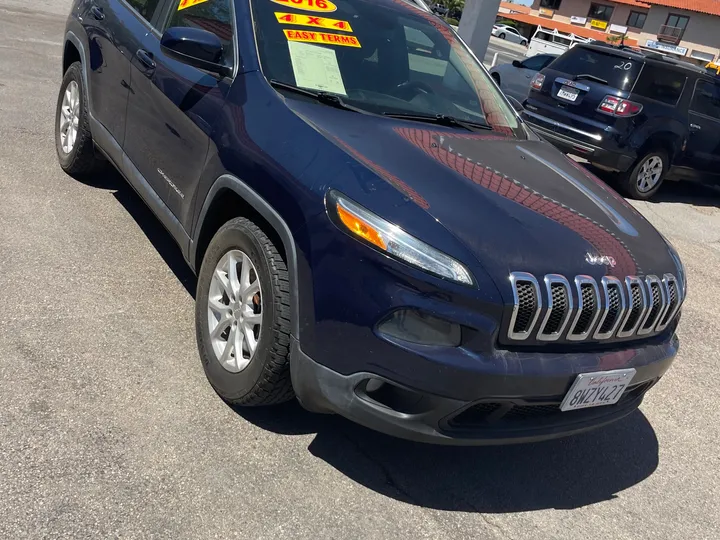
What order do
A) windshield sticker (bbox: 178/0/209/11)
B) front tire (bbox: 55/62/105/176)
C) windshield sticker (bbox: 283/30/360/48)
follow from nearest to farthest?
windshield sticker (bbox: 283/30/360/48), windshield sticker (bbox: 178/0/209/11), front tire (bbox: 55/62/105/176)

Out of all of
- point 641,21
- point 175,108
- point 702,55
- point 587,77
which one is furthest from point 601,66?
point 641,21

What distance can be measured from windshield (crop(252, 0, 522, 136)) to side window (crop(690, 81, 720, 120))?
607 cm

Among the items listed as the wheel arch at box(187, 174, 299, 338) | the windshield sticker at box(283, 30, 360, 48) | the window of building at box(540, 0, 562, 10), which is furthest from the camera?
the window of building at box(540, 0, 562, 10)

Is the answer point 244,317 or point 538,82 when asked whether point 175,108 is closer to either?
point 244,317

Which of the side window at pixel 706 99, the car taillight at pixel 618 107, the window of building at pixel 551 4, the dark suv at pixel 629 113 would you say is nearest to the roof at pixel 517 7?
the window of building at pixel 551 4

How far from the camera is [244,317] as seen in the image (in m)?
2.94

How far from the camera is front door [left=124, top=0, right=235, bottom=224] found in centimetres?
333

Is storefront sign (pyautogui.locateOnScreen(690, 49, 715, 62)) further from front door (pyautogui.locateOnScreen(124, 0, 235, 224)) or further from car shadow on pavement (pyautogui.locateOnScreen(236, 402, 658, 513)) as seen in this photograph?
car shadow on pavement (pyautogui.locateOnScreen(236, 402, 658, 513))


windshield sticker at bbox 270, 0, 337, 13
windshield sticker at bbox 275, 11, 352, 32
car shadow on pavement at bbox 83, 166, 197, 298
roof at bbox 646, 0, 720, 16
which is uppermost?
roof at bbox 646, 0, 720, 16

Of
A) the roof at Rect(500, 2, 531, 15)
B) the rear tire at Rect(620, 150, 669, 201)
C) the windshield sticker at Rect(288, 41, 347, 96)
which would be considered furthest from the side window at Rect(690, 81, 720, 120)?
the roof at Rect(500, 2, 531, 15)

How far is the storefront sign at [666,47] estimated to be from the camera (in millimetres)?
58053

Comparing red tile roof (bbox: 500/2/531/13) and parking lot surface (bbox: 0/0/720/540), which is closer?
parking lot surface (bbox: 0/0/720/540)

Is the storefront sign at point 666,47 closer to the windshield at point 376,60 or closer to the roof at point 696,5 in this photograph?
the roof at point 696,5

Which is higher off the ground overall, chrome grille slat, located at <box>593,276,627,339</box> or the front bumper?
chrome grille slat, located at <box>593,276,627,339</box>
